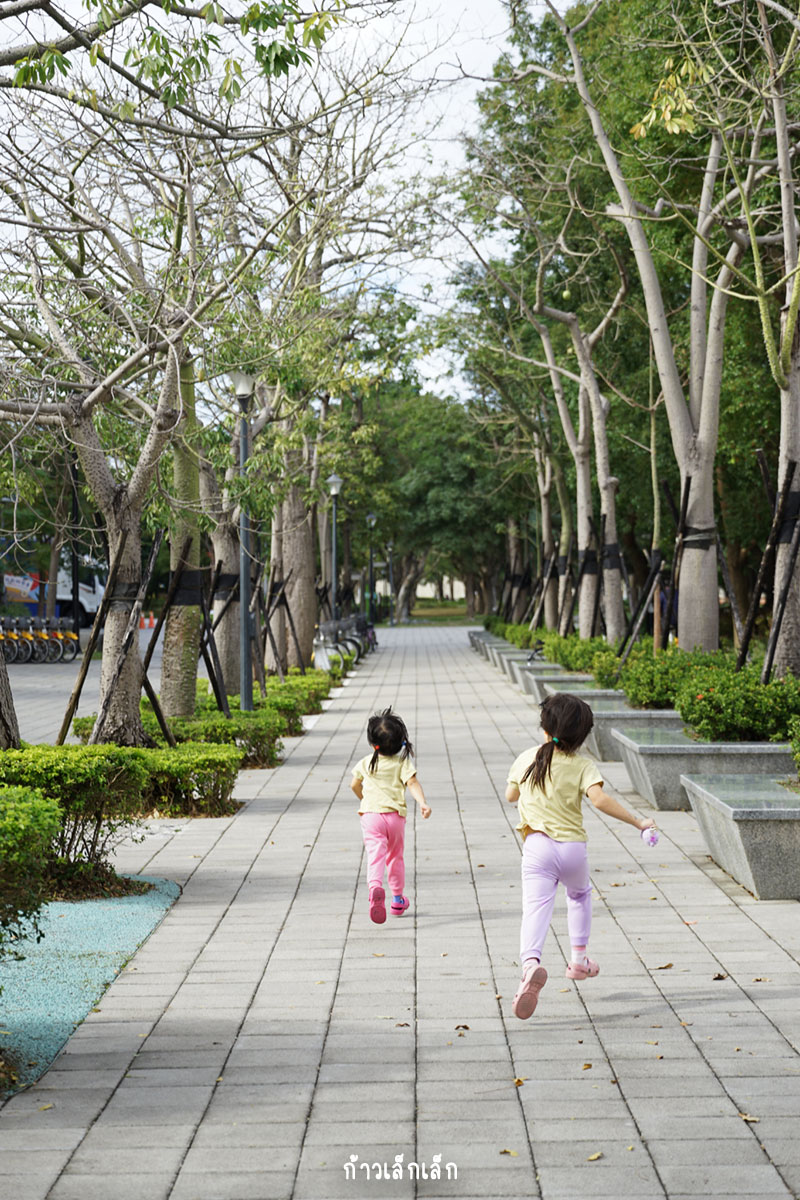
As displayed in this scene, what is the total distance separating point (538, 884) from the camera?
18.5 ft

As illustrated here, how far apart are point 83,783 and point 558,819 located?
2.99 meters

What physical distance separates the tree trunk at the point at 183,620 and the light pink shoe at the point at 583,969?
771 cm

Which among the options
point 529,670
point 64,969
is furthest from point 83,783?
point 529,670

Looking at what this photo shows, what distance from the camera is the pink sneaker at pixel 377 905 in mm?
7105

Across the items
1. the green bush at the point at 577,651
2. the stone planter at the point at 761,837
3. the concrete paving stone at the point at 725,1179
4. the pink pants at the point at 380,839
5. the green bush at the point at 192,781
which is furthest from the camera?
the green bush at the point at 577,651

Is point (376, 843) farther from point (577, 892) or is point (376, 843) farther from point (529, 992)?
point (529, 992)

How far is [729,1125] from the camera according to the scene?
4.29m

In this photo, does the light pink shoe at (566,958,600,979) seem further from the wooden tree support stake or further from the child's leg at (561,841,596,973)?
the wooden tree support stake

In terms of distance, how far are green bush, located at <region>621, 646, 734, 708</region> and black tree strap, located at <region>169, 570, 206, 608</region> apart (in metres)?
4.56

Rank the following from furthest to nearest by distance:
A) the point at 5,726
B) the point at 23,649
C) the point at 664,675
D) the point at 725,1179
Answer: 1. the point at 23,649
2. the point at 664,675
3. the point at 5,726
4. the point at 725,1179

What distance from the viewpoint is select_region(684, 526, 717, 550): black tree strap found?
15539mm

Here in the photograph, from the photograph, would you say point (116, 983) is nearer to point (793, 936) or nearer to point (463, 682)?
point (793, 936)

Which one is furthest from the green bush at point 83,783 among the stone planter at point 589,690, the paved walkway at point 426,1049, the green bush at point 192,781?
the stone planter at point 589,690

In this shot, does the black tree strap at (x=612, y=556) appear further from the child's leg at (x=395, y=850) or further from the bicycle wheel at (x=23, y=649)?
the bicycle wheel at (x=23, y=649)
